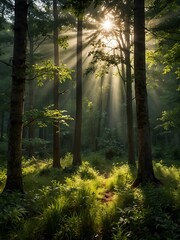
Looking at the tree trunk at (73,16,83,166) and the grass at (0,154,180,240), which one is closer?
the grass at (0,154,180,240)

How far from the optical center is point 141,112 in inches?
366

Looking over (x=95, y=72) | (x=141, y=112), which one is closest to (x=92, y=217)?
(x=141, y=112)

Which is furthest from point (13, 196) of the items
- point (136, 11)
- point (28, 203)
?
point (136, 11)

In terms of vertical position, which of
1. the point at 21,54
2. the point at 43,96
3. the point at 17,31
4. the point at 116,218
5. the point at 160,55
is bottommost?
the point at 116,218

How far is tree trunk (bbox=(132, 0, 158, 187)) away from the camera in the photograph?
29.8 ft

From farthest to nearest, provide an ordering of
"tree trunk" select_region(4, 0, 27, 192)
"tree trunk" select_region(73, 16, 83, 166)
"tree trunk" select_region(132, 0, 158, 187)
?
"tree trunk" select_region(73, 16, 83, 166) < "tree trunk" select_region(132, 0, 158, 187) < "tree trunk" select_region(4, 0, 27, 192)

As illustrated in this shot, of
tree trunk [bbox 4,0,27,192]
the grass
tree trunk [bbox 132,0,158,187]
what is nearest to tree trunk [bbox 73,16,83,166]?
Answer: tree trunk [bbox 132,0,158,187]

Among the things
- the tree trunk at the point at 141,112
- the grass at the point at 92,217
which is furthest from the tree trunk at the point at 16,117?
the tree trunk at the point at 141,112

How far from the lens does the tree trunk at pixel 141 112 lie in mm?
9078

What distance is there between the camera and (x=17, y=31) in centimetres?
813

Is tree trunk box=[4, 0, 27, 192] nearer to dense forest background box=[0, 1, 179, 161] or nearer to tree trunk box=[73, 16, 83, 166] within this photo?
dense forest background box=[0, 1, 179, 161]

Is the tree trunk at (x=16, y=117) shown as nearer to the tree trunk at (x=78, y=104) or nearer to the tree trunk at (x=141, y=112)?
the tree trunk at (x=141, y=112)

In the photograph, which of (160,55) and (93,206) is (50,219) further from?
(160,55)

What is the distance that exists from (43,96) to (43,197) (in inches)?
1275
